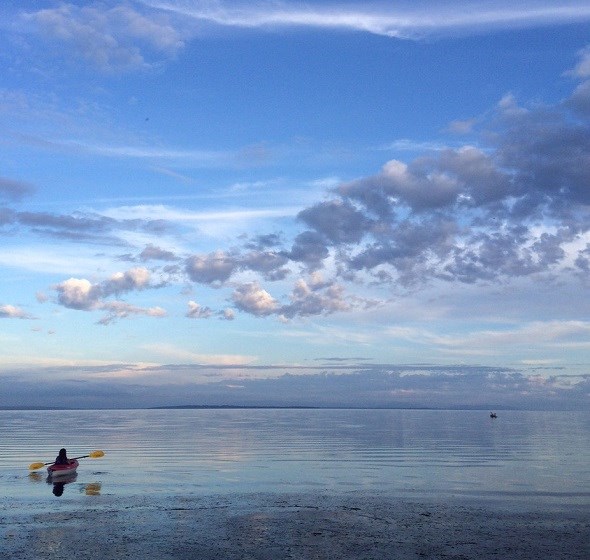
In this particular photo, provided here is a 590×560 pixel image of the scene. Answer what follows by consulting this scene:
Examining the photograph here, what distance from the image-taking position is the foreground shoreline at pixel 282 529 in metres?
26.1

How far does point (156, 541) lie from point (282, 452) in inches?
1854

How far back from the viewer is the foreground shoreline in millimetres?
26078

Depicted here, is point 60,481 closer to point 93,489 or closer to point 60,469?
point 60,469

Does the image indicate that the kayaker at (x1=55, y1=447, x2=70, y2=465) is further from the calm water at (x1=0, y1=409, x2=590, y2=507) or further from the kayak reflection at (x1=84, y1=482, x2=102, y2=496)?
the kayak reflection at (x1=84, y1=482, x2=102, y2=496)

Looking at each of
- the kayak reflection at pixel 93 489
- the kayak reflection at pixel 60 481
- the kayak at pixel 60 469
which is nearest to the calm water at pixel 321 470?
the kayak reflection at pixel 93 489

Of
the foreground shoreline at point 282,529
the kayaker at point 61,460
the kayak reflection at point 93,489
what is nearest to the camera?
the foreground shoreline at point 282,529

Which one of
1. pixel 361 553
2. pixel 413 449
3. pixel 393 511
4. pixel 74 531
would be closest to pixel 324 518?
pixel 393 511

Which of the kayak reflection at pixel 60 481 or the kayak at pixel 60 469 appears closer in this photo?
the kayak reflection at pixel 60 481

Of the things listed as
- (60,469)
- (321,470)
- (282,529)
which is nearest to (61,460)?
(60,469)

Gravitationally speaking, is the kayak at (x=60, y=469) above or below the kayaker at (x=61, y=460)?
below

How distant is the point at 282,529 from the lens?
30.4 meters

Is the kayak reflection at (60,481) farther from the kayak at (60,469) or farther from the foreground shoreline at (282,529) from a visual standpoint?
the foreground shoreline at (282,529)

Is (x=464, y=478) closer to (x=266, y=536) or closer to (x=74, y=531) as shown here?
(x=266, y=536)

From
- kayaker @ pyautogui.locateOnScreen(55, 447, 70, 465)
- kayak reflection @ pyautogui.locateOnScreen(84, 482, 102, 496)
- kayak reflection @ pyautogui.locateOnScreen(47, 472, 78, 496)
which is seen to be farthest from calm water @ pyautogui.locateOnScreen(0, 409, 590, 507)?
kayaker @ pyautogui.locateOnScreen(55, 447, 70, 465)
